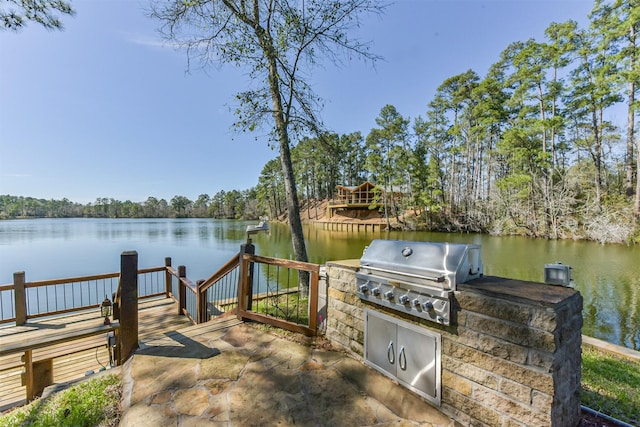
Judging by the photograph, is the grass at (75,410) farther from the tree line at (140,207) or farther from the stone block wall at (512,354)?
the tree line at (140,207)

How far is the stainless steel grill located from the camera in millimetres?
1604

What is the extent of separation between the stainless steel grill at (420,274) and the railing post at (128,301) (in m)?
2.18

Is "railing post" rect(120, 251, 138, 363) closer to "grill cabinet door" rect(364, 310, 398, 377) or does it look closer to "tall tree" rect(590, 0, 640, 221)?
"grill cabinet door" rect(364, 310, 398, 377)

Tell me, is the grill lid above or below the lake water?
above

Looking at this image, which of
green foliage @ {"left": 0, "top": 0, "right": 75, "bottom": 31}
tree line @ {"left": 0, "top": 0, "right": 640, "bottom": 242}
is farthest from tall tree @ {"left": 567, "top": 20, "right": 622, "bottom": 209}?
green foliage @ {"left": 0, "top": 0, "right": 75, "bottom": 31}

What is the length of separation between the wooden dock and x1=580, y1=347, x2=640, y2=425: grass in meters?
4.05

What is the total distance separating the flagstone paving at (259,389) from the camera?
1.67m

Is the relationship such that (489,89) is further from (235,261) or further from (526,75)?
(235,261)

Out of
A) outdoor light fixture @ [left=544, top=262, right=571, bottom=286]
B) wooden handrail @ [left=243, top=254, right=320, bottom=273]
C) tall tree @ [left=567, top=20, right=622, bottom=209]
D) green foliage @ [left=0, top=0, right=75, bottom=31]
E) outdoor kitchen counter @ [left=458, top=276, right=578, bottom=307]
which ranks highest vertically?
tall tree @ [left=567, top=20, right=622, bottom=209]

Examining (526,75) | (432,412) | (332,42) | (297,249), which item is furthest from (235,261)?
(526,75)

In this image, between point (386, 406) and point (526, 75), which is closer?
point (386, 406)

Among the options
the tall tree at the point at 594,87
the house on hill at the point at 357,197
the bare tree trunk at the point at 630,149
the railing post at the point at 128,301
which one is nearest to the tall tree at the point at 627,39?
the bare tree trunk at the point at 630,149

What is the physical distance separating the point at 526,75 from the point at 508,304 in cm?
2131

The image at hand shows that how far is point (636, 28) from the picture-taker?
41.4 ft
